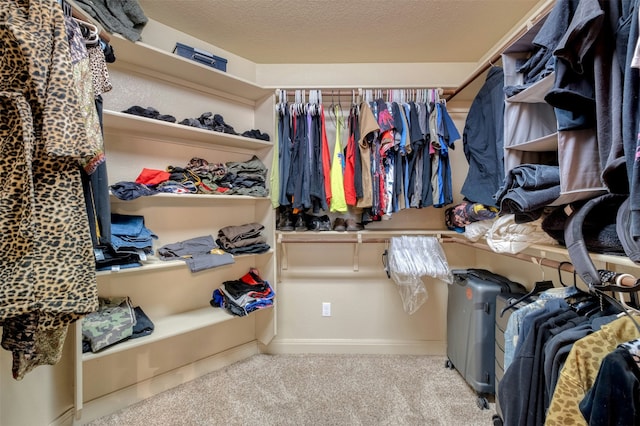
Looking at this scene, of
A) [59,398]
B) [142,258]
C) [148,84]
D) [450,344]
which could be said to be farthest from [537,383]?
[148,84]

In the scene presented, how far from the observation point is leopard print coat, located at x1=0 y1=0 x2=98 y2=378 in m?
0.77

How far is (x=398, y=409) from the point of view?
1604mm

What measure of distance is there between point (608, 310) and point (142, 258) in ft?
6.75

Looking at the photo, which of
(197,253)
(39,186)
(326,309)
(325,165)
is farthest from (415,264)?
(39,186)

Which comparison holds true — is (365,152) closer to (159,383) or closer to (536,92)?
(536,92)

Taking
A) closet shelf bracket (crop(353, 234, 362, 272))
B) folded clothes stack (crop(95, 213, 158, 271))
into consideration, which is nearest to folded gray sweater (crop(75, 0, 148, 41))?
folded clothes stack (crop(95, 213, 158, 271))

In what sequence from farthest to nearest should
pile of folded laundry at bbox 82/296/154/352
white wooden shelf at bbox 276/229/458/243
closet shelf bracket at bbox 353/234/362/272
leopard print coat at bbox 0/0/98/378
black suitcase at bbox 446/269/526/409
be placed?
1. closet shelf bracket at bbox 353/234/362/272
2. white wooden shelf at bbox 276/229/458/243
3. black suitcase at bbox 446/269/526/409
4. pile of folded laundry at bbox 82/296/154/352
5. leopard print coat at bbox 0/0/98/378

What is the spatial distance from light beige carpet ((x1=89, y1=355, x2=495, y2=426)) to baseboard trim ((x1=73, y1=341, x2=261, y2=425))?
5 cm

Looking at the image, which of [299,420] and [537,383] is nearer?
[537,383]

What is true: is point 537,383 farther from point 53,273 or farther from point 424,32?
point 424,32

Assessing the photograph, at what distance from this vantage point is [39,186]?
0.82 metres

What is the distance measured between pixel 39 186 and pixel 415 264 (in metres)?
1.93

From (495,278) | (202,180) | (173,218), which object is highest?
(202,180)

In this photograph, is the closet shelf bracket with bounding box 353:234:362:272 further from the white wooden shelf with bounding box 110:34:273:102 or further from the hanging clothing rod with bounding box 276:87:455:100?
the white wooden shelf with bounding box 110:34:273:102
